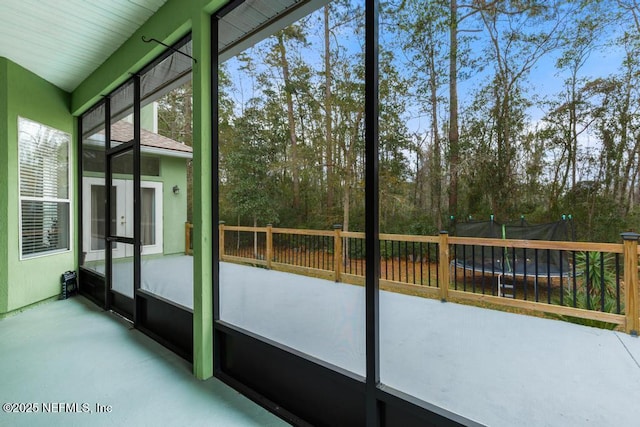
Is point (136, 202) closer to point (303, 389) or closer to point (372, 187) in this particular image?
point (303, 389)

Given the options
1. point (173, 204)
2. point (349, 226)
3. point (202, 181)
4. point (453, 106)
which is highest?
point (453, 106)

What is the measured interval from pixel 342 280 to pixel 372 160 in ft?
2.38

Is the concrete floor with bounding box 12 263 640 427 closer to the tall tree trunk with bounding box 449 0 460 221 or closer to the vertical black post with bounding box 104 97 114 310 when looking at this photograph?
the tall tree trunk with bounding box 449 0 460 221

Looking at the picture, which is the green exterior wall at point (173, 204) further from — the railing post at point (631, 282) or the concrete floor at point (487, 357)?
the railing post at point (631, 282)

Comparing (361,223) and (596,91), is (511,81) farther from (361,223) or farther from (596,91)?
(361,223)

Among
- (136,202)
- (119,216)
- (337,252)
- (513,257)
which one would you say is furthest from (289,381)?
(119,216)

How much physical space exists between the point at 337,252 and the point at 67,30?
11.5 ft

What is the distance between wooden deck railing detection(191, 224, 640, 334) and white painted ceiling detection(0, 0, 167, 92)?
8.34 ft

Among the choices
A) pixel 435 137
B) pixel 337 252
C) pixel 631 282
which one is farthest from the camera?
pixel 337 252

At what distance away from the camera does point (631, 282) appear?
3.66 ft

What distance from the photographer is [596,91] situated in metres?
1.08

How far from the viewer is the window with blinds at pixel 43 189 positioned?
3955 mm

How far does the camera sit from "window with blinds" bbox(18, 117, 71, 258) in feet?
13.0

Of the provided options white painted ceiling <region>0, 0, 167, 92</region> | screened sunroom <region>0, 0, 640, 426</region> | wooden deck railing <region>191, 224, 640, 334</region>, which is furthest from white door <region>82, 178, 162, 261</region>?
wooden deck railing <region>191, 224, 640, 334</region>
